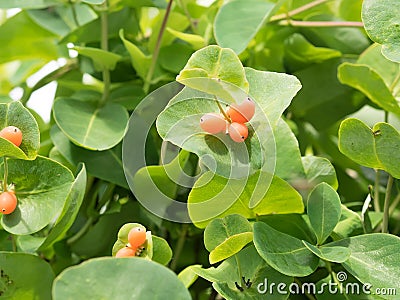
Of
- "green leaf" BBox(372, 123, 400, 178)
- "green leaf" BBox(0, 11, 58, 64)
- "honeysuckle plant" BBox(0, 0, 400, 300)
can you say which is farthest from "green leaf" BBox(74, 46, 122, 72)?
"green leaf" BBox(372, 123, 400, 178)

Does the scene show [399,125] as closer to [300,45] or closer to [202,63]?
[300,45]

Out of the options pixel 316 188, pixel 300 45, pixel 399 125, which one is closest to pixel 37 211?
pixel 316 188

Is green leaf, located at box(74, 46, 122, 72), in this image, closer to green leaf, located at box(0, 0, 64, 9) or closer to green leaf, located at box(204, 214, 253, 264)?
green leaf, located at box(0, 0, 64, 9)

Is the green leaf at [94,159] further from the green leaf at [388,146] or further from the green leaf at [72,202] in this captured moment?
the green leaf at [388,146]

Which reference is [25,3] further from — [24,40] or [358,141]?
[358,141]

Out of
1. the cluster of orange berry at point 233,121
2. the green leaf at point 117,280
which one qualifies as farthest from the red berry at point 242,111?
the green leaf at point 117,280
